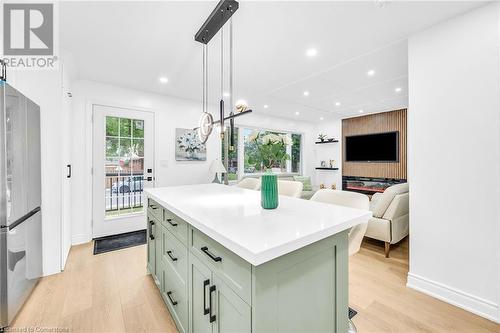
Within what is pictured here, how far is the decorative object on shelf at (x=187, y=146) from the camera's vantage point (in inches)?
164

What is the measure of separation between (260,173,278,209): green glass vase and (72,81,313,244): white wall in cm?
309

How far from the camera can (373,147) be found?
224 inches

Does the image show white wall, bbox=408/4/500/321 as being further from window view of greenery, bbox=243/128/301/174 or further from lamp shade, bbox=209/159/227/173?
lamp shade, bbox=209/159/227/173

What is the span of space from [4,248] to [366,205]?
258 cm

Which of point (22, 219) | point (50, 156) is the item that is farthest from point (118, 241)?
point (22, 219)

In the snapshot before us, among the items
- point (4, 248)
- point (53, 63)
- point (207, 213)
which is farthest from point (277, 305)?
point (53, 63)

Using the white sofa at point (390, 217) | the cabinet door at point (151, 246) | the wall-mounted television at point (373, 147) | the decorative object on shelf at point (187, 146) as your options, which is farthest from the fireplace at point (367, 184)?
the cabinet door at point (151, 246)

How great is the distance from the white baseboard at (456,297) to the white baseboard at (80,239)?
4.16 meters

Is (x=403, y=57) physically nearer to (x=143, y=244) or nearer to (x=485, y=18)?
(x=485, y=18)

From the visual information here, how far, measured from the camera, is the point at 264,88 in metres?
3.74

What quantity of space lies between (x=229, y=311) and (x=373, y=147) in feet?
19.4

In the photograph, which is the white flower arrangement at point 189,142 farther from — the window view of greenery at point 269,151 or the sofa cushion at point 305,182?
the window view of greenery at point 269,151

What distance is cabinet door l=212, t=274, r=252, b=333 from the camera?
0.84 meters

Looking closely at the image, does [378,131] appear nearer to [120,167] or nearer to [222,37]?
[222,37]
